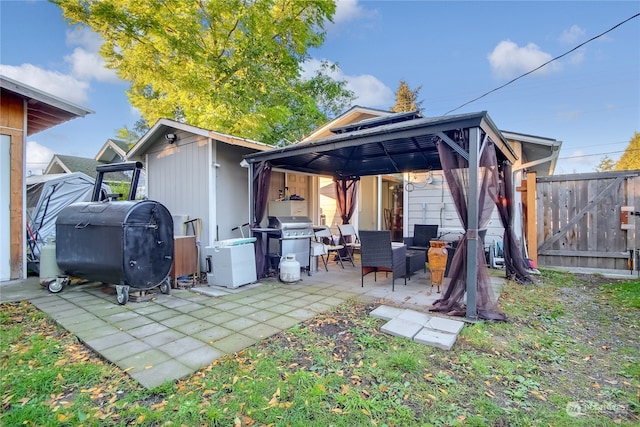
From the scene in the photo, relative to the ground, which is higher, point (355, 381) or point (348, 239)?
point (348, 239)

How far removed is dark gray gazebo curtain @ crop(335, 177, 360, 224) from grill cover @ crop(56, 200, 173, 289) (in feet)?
15.2

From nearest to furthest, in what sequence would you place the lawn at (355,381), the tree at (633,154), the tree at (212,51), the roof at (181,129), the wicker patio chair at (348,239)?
the lawn at (355,381) < the roof at (181,129) < the wicker patio chair at (348,239) < the tree at (212,51) < the tree at (633,154)

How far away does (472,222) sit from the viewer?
11.2ft

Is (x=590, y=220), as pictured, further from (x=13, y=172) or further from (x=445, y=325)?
(x=13, y=172)

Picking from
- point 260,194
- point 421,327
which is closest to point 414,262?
point 421,327

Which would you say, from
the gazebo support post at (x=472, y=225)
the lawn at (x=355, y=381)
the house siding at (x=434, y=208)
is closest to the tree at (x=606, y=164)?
the house siding at (x=434, y=208)

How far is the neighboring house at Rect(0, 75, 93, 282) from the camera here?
520 centimetres

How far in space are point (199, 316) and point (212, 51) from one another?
8981mm

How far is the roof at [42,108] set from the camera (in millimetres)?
5094

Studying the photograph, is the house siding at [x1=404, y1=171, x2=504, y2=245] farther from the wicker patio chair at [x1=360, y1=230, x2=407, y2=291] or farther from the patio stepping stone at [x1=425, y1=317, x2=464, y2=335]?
the patio stepping stone at [x1=425, y1=317, x2=464, y2=335]

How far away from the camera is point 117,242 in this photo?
13.2ft

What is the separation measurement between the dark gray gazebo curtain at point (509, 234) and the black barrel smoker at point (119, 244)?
5.57 metres

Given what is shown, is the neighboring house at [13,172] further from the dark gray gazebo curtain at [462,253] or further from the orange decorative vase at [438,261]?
the orange decorative vase at [438,261]

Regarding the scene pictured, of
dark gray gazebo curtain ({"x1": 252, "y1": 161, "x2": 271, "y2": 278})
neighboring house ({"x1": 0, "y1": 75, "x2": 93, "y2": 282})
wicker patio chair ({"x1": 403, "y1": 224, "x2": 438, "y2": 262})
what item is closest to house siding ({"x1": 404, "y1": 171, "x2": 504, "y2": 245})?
wicker patio chair ({"x1": 403, "y1": 224, "x2": 438, "y2": 262})
